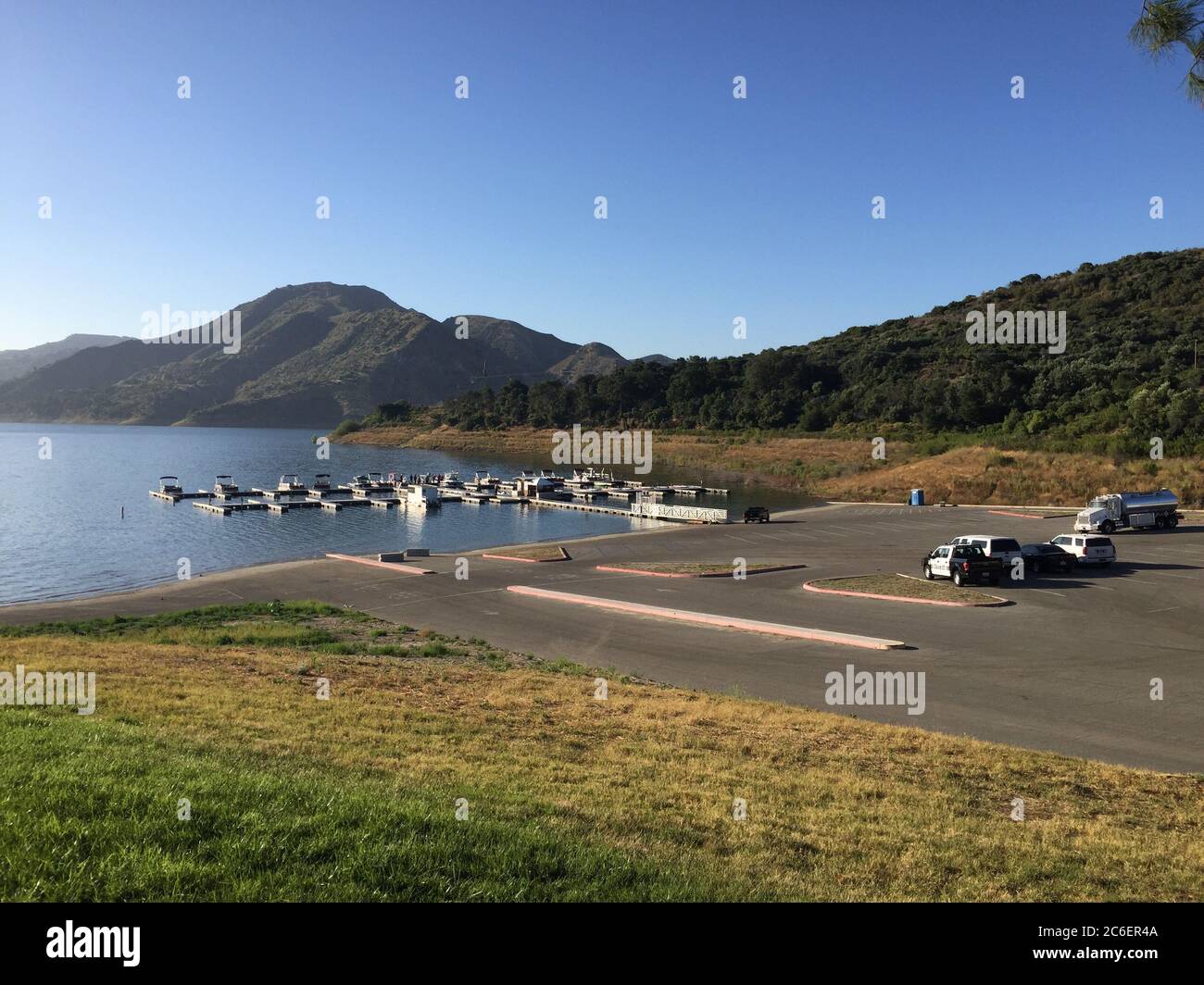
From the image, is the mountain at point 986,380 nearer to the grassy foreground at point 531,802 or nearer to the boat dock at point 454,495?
the boat dock at point 454,495

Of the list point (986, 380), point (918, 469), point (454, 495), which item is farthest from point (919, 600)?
point (986, 380)

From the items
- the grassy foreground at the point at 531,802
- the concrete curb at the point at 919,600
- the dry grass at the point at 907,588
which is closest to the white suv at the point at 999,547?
the dry grass at the point at 907,588

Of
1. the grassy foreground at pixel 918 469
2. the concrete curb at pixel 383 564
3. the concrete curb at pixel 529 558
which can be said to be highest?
the grassy foreground at pixel 918 469

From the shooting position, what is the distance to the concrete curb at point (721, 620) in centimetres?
2331

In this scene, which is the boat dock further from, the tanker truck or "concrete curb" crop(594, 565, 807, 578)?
the tanker truck

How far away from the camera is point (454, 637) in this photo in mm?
25516

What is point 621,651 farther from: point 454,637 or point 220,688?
point 220,688

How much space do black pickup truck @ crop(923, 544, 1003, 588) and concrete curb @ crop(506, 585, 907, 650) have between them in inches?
401

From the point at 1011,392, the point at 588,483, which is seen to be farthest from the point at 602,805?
the point at 1011,392

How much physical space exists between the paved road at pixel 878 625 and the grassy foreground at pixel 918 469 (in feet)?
59.2

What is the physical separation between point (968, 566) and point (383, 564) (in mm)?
27871

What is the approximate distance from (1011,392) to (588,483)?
160ft

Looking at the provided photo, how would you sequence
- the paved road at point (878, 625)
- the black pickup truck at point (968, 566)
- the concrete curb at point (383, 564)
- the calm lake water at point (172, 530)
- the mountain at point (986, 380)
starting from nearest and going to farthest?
the paved road at point (878, 625)
the black pickup truck at point (968, 566)
the concrete curb at point (383, 564)
the calm lake water at point (172, 530)
the mountain at point (986, 380)

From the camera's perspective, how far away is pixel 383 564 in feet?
145
